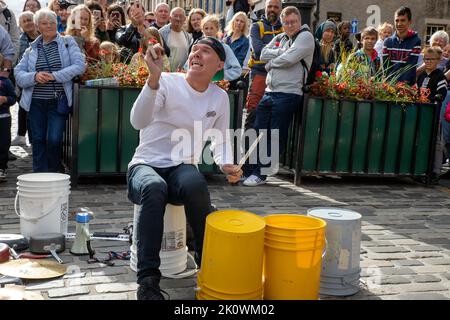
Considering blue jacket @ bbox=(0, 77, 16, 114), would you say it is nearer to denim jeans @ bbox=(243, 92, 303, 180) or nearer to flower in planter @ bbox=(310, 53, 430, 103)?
denim jeans @ bbox=(243, 92, 303, 180)

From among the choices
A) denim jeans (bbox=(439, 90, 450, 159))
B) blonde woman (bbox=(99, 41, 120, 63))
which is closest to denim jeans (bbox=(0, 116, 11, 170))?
blonde woman (bbox=(99, 41, 120, 63))

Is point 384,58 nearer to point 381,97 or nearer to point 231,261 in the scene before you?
point 381,97

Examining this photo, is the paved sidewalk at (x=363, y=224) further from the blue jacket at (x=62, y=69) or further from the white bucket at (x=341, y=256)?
the blue jacket at (x=62, y=69)

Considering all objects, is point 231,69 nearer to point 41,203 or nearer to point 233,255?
point 41,203

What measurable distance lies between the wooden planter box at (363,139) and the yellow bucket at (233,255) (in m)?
3.96

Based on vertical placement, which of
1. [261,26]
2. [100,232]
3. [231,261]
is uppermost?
[261,26]

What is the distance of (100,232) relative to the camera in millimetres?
5039

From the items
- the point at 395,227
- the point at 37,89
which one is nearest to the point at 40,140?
the point at 37,89

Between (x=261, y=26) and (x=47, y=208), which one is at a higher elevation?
(x=261, y=26)

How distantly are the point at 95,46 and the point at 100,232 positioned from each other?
10.2ft

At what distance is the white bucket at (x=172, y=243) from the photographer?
409 cm

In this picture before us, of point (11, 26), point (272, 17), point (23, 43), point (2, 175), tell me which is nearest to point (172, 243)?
point (2, 175)

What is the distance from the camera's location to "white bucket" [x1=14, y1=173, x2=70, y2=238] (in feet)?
15.1

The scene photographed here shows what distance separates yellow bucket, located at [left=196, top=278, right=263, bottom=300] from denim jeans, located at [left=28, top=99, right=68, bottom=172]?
12.0ft
